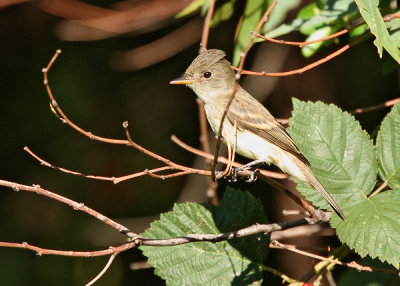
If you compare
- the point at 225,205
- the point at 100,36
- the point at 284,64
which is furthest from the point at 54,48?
the point at 225,205

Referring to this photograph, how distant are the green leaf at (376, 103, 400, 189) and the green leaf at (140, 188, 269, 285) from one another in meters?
0.57

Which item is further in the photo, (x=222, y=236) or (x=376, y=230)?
(x=376, y=230)

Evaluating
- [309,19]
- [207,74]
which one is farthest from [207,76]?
[309,19]

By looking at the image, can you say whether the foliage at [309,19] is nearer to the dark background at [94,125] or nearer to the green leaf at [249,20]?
the green leaf at [249,20]

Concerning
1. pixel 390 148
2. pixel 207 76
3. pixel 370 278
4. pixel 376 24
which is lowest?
pixel 370 278

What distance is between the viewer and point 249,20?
10.9 feet

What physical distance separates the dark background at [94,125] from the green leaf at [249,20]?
90.0 inches

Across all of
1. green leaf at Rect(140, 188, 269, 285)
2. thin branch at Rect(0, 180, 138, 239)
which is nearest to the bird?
green leaf at Rect(140, 188, 269, 285)

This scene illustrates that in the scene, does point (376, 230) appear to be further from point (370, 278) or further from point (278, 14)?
point (278, 14)

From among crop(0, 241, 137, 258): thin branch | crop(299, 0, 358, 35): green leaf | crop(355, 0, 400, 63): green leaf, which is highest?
crop(299, 0, 358, 35): green leaf

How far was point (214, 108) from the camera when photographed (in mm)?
3889

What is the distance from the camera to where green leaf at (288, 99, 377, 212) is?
2.66 metres

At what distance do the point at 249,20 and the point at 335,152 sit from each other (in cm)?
96

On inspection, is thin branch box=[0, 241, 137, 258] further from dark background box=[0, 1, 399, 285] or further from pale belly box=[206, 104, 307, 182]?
dark background box=[0, 1, 399, 285]
